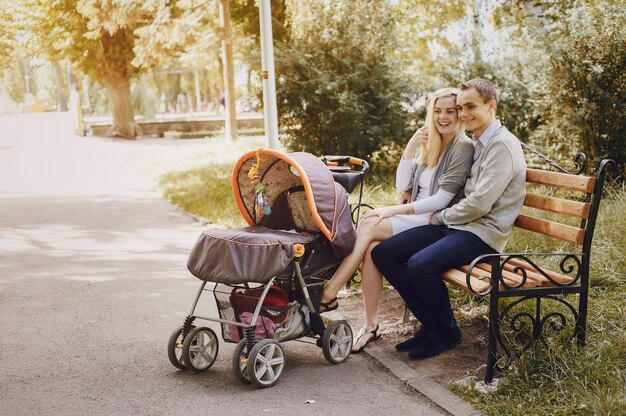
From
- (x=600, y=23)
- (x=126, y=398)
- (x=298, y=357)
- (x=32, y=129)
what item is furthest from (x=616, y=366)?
(x=32, y=129)

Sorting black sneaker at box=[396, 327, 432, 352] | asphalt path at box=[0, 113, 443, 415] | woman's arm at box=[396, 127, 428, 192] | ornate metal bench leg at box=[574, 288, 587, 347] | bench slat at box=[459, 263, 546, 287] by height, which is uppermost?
woman's arm at box=[396, 127, 428, 192]

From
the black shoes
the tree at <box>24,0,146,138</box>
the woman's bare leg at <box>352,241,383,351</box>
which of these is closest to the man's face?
the woman's bare leg at <box>352,241,383,351</box>

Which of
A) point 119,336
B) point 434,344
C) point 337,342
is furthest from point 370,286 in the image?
point 119,336

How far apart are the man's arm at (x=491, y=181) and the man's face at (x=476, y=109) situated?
0.23m

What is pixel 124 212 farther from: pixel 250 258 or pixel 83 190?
pixel 250 258

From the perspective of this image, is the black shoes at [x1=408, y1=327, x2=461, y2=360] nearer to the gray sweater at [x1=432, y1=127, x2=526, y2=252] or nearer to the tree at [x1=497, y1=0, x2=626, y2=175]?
the gray sweater at [x1=432, y1=127, x2=526, y2=252]

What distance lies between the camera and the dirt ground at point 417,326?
4566 millimetres

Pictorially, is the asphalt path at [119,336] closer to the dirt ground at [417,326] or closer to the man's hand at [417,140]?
the dirt ground at [417,326]

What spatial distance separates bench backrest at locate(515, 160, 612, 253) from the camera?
426 centimetres

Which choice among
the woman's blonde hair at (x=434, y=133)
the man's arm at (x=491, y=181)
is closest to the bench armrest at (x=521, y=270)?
the man's arm at (x=491, y=181)

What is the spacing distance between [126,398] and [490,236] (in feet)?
7.84

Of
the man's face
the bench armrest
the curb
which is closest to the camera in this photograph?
the curb

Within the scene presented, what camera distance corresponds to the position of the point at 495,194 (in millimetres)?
4527

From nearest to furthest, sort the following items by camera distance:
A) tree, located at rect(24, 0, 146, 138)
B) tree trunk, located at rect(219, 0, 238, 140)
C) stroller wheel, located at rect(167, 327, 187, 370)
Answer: stroller wheel, located at rect(167, 327, 187, 370)
tree trunk, located at rect(219, 0, 238, 140)
tree, located at rect(24, 0, 146, 138)
